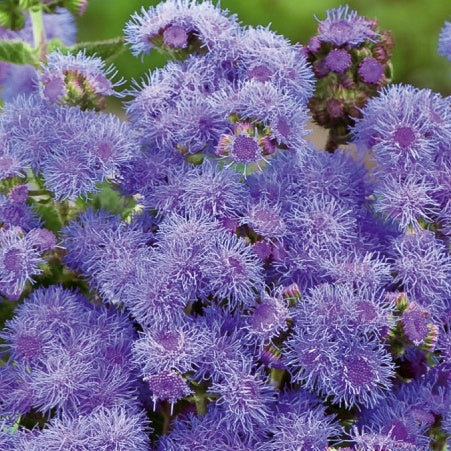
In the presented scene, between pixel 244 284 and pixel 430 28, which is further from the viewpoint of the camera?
pixel 430 28

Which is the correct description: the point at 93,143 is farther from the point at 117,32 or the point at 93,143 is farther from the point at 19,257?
the point at 117,32

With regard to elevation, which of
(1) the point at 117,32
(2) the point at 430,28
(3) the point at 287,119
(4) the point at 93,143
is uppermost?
(3) the point at 287,119

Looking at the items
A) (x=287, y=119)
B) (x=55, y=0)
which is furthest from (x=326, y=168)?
(x=55, y=0)

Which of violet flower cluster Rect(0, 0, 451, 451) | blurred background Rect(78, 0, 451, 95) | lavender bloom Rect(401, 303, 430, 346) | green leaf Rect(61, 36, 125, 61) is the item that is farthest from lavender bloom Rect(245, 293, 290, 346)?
blurred background Rect(78, 0, 451, 95)

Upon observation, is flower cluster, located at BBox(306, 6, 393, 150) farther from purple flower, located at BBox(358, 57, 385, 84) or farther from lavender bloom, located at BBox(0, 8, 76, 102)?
lavender bloom, located at BBox(0, 8, 76, 102)

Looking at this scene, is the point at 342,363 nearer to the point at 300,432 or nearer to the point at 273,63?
the point at 300,432

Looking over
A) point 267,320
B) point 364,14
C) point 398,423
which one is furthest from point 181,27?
point 364,14
